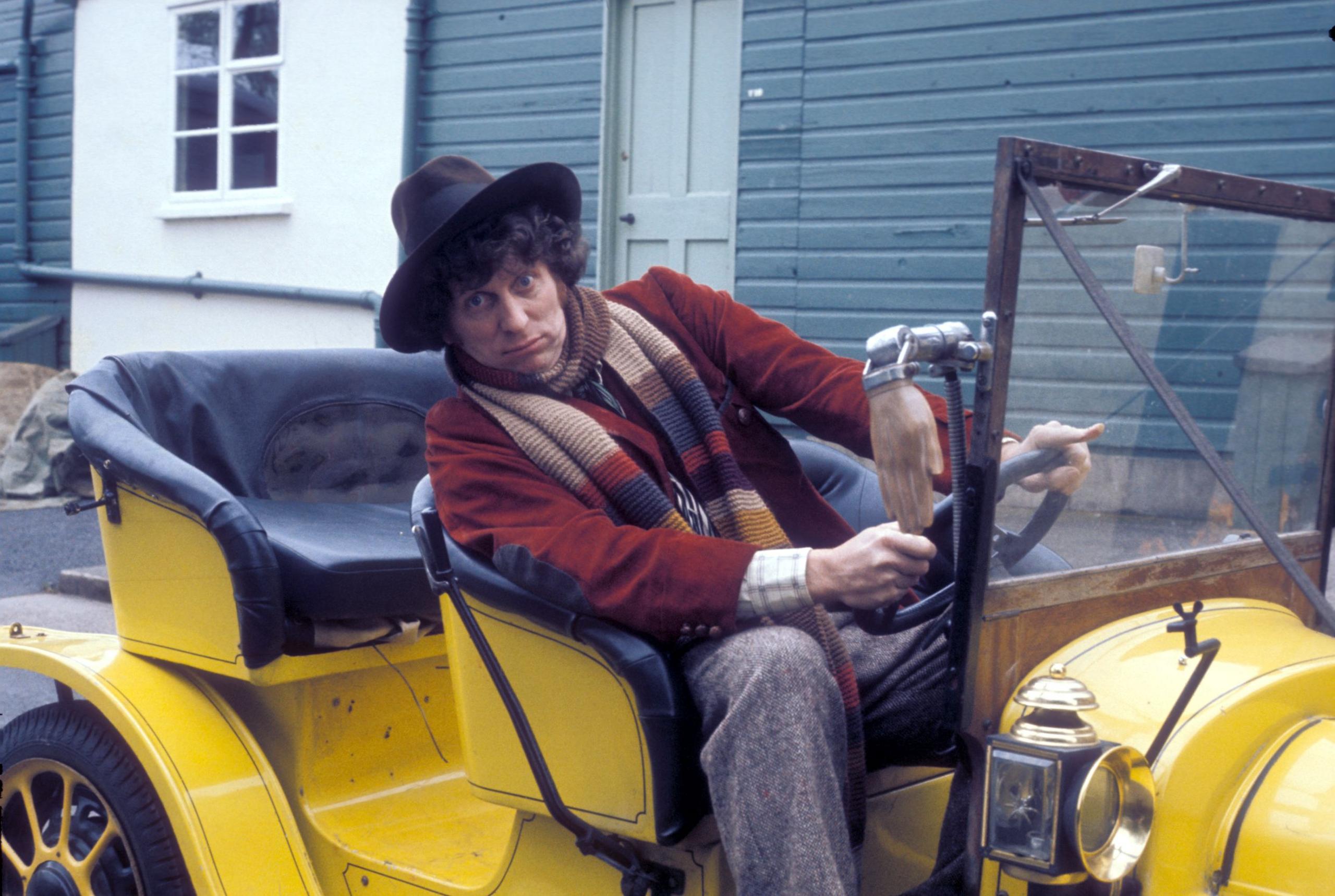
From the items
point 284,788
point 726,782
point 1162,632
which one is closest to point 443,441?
point 726,782

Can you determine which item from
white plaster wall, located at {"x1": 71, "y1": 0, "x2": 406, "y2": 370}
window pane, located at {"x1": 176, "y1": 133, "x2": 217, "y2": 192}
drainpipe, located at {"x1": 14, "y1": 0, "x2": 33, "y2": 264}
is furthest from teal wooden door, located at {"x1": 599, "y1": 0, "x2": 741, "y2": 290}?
drainpipe, located at {"x1": 14, "y1": 0, "x2": 33, "y2": 264}

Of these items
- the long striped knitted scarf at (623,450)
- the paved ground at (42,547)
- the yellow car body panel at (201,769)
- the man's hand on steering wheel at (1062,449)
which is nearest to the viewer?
the man's hand on steering wheel at (1062,449)

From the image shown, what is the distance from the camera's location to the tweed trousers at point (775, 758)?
155 cm

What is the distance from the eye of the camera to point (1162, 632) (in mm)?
1682

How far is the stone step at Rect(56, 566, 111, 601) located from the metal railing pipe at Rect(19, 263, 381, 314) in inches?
96.4

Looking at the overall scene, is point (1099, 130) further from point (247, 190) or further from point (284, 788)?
point (247, 190)

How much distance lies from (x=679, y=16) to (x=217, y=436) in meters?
5.23

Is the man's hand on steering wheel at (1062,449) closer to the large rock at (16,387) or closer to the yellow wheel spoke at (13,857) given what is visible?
the yellow wheel spoke at (13,857)

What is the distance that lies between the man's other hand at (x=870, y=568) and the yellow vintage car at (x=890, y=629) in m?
0.06

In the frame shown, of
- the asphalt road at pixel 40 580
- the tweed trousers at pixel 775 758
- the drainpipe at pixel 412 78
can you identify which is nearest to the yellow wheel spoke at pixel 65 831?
the tweed trousers at pixel 775 758

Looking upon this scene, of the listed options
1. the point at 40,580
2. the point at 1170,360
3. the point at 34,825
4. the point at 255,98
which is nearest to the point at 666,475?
the point at 1170,360

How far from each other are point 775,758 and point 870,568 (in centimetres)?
27

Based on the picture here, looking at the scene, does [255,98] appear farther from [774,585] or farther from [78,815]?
[774,585]

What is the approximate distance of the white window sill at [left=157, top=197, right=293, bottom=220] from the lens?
8766mm
